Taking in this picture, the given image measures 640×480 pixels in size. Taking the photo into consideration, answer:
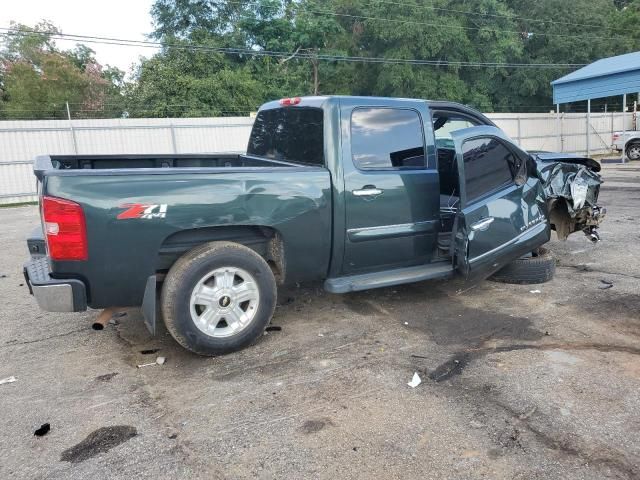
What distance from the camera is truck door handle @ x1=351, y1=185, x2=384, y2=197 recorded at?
4.55m

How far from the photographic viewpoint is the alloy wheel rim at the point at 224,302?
157 inches

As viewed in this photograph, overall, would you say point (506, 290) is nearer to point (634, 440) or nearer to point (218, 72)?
point (634, 440)

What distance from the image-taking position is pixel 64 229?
3.55m

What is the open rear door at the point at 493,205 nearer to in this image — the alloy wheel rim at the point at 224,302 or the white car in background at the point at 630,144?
the alloy wheel rim at the point at 224,302

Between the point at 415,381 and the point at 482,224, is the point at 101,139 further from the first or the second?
the point at 415,381

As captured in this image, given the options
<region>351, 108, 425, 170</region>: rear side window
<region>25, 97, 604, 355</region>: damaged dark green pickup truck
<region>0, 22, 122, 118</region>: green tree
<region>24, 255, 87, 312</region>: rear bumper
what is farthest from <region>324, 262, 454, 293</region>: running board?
<region>0, 22, 122, 118</region>: green tree

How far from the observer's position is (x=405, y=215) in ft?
15.9

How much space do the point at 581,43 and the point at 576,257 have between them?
35.2 meters

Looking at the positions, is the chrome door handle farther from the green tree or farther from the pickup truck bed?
the green tree

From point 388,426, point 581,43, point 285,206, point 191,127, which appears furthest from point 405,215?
point 581,43

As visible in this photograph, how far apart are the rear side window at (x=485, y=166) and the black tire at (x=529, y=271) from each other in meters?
1.09

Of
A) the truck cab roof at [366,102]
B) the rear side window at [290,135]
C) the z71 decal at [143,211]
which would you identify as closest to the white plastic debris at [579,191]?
the truck cab roof at [366,102]

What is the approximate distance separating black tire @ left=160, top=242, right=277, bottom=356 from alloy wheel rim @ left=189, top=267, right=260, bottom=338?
26 mm

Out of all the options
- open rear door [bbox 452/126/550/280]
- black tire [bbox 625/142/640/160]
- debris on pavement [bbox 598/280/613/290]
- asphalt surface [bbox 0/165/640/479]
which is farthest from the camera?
black tire [bbox 625/142/640/160]
